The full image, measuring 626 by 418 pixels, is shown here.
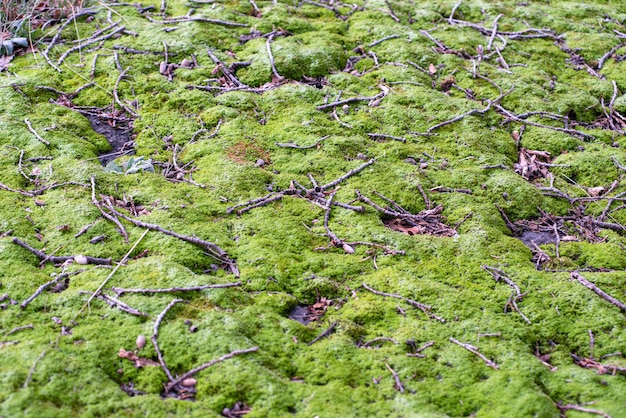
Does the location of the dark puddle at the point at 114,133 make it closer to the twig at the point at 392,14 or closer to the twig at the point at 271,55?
the twig at the point at 271,55

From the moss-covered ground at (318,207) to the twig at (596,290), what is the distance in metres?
0.06

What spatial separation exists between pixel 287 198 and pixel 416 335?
165 cm

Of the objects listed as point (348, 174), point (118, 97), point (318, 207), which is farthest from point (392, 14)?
point (318, 207)

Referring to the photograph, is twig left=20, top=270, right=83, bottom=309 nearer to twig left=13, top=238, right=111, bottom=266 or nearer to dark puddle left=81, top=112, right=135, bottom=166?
twig left=13, top=238, right=111, bottom=266

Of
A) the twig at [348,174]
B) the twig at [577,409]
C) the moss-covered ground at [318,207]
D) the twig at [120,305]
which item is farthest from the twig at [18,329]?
the twig at [577,409]

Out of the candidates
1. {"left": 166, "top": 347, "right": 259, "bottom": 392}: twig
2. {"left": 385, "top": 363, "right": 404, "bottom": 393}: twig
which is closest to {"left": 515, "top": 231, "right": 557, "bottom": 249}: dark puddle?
{"left": 385, "top": 363, "right": 404, "bottom": 393}: twig

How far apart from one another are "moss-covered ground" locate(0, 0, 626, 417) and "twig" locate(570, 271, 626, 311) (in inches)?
2.3

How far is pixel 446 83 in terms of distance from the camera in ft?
21.3

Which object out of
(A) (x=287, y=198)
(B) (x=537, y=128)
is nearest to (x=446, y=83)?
(B) (x=537, y=128)

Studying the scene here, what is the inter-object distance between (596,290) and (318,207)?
6.91 ft

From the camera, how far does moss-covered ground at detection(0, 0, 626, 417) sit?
3.49 metres

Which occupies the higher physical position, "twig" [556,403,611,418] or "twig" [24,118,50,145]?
"twig" [24,118,50,145]

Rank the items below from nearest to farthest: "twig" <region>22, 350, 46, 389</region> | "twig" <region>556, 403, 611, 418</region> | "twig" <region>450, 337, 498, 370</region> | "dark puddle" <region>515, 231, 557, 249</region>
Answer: "twig" <region>22, 350, 46, 389</region>
"twig" <region>556, 403, 611, 418</region>
"twig" <region>450, 337, 498, 370</region>
"dark puddle" <region>515, 231, 557, 249</region>

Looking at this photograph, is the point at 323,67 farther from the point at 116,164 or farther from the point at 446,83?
the point at 116,164
